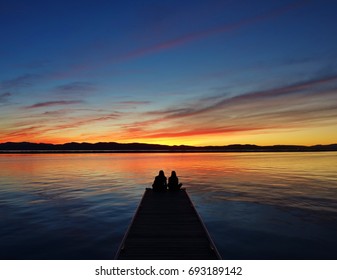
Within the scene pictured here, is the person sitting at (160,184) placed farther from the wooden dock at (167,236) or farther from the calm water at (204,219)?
the wooden dock at (167,236)

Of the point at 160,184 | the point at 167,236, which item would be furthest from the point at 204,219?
the point at 167,236

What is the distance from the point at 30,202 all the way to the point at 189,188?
1762 cm

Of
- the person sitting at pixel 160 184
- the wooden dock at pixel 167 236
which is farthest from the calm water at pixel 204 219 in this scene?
the person sitting at pixel 160 184

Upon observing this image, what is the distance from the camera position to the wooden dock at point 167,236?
9.68 m

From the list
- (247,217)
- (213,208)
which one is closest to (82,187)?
(213,208)

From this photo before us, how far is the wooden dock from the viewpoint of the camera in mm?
9680

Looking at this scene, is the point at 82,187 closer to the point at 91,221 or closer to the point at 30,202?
the point at 30,202

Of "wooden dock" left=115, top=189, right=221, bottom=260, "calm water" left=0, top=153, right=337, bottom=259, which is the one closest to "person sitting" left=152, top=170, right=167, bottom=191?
"calm water" left=0, top=153, right=337, bottom=259

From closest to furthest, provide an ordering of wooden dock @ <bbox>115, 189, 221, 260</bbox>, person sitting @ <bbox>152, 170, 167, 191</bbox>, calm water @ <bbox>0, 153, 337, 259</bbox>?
wooden dock @ <bbox>115, 189, 221, 260</bbox> → calm water @ <bbox>0, 153, 337, 259</bbox> → person sitting @ <bbox>152, 170, 167, 191</bbox>

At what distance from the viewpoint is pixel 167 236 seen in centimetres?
1146

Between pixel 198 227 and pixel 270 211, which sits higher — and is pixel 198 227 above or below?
above

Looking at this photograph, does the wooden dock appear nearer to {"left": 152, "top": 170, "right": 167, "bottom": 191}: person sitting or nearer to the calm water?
the calm water

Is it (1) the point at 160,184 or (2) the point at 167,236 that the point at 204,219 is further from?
(2) the point at 167,236
